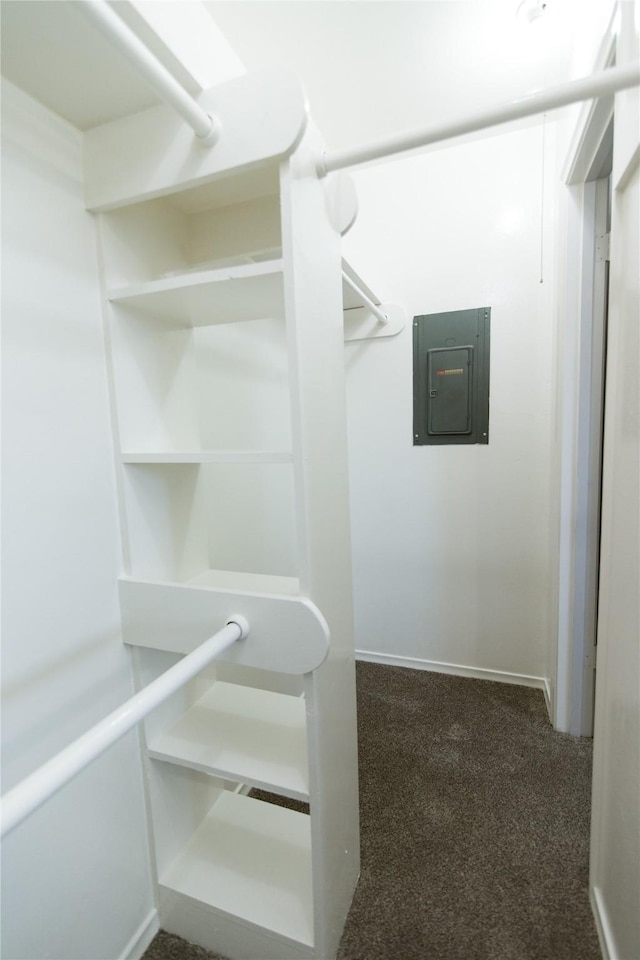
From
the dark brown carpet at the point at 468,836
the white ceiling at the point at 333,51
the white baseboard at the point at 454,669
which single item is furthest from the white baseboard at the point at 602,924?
the white ceiling at the point at 333,51

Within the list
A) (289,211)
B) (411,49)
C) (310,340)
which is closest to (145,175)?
(289,211)

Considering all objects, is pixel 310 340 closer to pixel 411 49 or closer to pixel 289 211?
pixel 289 211

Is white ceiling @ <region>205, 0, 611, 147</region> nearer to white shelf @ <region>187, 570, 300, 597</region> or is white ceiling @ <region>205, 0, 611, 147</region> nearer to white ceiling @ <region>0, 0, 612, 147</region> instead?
white ceiling @ <region>0, 0, 612, 147</region>

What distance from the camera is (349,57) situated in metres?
1.48

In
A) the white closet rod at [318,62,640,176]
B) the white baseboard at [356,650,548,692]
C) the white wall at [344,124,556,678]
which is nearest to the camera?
the white closet rod at [318,62,640,176]

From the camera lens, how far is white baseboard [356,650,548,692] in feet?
7.28

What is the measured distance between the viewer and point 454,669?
2346 millimetres

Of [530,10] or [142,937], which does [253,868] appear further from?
[530,10]

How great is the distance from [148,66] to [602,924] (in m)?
2.10

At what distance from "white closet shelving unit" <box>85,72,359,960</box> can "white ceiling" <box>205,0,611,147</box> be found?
0.64m

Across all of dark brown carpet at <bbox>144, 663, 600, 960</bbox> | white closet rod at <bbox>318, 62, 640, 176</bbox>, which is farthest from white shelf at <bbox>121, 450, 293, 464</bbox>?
dark brown carpet at <bbox>144, 663, 600, 960</bbox>

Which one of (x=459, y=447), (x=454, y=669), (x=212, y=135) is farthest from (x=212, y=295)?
(x=454, y=669)

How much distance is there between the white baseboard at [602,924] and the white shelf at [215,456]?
1407mm

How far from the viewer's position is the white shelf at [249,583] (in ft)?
3.63
